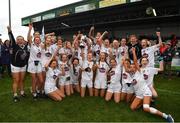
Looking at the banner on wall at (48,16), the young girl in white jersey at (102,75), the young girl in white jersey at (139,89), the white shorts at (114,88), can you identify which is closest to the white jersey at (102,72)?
the young girl in white jersey at (102,75)

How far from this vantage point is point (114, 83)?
30.2 ft

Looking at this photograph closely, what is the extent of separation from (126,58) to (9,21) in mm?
14518

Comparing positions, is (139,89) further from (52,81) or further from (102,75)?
(52,81)

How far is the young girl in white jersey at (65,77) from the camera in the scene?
9617 millimetres

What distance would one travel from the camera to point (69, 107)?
8516 mm

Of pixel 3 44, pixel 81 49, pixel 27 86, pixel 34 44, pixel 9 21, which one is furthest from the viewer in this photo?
pixel 9 21

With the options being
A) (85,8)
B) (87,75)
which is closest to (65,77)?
(87,75)

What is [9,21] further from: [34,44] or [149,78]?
[149,78]

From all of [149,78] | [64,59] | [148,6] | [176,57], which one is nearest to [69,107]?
[64,59]

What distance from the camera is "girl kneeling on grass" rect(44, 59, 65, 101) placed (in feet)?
29.9

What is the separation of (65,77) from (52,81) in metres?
0.61

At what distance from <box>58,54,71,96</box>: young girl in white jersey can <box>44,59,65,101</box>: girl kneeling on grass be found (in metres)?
0.33

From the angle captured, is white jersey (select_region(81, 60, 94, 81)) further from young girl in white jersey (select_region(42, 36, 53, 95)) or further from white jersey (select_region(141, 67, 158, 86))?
white jersey (select_region(141, 67, 158, 86))

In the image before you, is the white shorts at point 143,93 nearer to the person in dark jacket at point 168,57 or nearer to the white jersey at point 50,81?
the white jersey at point 50,81
